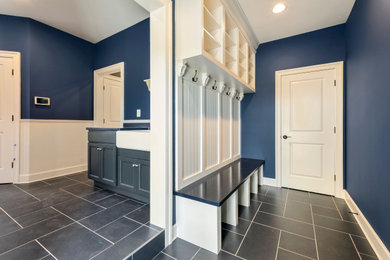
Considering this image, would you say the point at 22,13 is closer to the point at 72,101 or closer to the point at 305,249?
the point at 72,101

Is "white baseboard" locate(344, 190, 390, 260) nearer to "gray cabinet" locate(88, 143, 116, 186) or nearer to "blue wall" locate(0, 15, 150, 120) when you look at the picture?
"gray cabinet" locate(88, 143, 116, 186)

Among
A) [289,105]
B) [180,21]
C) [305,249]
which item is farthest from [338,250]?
[180,21]

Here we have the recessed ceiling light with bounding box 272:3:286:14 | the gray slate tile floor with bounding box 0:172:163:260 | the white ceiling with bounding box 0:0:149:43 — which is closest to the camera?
the gray slate tile floor with bounding box 0:172:163:260

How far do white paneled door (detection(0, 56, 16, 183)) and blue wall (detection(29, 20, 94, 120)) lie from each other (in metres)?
0.24

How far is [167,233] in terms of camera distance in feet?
5.03

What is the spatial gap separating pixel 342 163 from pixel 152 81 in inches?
114

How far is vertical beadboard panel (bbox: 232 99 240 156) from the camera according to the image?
3.06m

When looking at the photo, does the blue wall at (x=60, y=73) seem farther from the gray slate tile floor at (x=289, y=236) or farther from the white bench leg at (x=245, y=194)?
the white bench leg at (x=245, y=194)

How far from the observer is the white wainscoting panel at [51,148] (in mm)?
2844

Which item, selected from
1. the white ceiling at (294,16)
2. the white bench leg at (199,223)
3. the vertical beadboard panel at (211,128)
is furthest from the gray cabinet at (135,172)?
the white ceiling at (294,16)

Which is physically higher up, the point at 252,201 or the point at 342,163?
the point at 342,163

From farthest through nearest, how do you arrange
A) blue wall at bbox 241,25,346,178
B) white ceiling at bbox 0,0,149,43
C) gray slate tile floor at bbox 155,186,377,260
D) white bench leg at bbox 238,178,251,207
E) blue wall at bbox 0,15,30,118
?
blue wall at bbox 0,15,30,118, blue wall at bbox 241,25,346,178, white ceiling at bbox 0,0,149,43, white bench leg at bbox 238,178,251,207, gray slate tile floor at bbox 155,186,377,260

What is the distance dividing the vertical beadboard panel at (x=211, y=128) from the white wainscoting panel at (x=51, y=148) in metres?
2.80

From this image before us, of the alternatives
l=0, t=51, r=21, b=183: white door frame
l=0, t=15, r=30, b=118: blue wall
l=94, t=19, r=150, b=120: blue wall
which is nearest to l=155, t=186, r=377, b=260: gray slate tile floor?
l=94, t=19, r=150, b=120: blue wall
